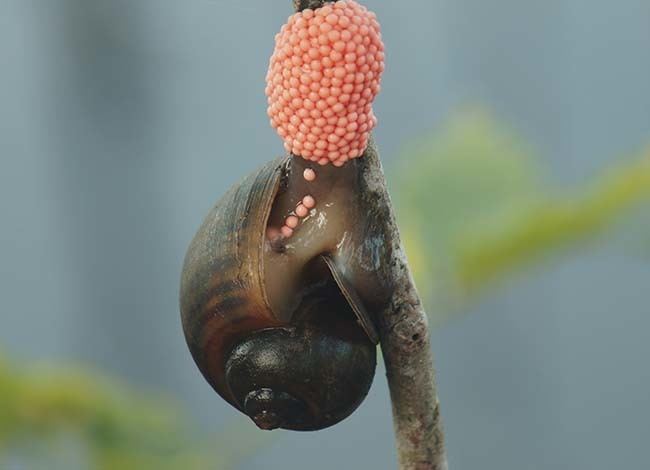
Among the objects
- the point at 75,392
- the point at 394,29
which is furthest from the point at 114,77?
the point at 75,392

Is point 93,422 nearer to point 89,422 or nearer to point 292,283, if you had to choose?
point 89,422

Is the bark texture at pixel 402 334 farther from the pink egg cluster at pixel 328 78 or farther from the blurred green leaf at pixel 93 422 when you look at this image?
the blurred green leaf at pixel 93 422

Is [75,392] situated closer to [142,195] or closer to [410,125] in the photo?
[142,195]

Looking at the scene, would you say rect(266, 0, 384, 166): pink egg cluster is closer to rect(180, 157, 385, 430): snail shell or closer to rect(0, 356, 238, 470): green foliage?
rect(180, 157, 385, 430): snail shell

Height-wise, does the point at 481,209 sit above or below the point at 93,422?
above

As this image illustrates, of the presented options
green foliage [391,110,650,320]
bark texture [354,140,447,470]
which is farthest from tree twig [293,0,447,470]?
green foliage [391,110,650,320]

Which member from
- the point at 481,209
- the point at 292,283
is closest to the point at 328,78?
the point at 292,283

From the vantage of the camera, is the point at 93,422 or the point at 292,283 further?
the point at 93,422
